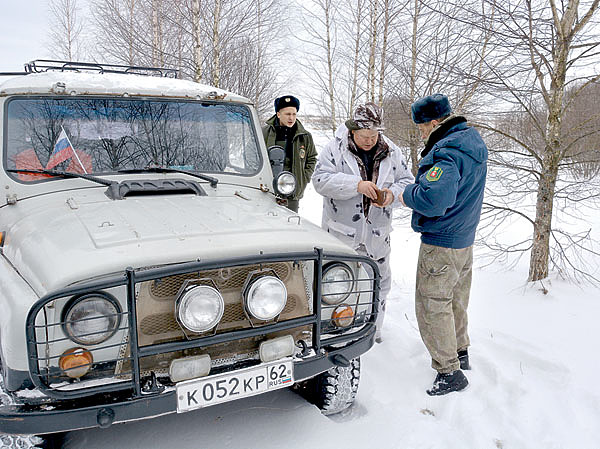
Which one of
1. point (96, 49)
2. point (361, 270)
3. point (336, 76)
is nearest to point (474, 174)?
point (361, 270)

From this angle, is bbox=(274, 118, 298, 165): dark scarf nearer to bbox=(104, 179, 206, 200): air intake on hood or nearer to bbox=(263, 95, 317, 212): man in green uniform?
bbox=(263, 95, 317, 212): man in green uniform

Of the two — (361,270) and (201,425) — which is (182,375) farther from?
(361,270)

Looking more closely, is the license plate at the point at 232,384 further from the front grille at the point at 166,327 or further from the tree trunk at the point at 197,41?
the tree trunk at the point at 197,41

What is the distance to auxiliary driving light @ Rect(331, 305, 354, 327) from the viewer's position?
263 cm

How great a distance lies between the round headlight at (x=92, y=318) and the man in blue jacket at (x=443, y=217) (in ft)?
6.19

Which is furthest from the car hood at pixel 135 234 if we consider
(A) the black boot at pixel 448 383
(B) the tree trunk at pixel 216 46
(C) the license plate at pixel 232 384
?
(B) the tree trunk at pixel 216 46

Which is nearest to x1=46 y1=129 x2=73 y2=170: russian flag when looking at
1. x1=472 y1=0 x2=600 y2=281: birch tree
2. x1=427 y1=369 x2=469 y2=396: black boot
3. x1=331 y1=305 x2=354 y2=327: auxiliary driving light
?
x1=331 y1=305 x2=354 y2=327: auxiliary driving light

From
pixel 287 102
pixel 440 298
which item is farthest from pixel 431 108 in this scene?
pixel 287 102

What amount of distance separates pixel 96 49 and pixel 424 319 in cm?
2039

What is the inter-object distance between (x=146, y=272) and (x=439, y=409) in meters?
2.08

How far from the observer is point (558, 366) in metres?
3.45

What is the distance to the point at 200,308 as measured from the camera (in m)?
2.07

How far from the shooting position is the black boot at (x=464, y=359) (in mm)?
3488

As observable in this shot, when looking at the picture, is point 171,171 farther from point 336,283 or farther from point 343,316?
point 343,316
